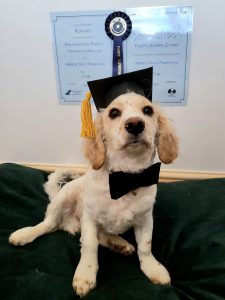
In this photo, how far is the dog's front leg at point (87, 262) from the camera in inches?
37.6

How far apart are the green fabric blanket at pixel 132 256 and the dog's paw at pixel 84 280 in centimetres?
2

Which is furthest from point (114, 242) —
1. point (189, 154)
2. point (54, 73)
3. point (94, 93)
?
point (54, 73)

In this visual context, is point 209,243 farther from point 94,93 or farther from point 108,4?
point 108,4

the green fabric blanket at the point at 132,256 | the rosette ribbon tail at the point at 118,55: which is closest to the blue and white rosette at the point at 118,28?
the rosette ribbon tail at the point at 118,55

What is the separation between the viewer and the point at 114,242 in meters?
1.21

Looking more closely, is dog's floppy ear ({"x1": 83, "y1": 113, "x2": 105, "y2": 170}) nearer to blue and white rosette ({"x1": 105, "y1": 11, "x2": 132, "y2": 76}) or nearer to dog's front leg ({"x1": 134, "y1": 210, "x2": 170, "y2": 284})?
dog's front leg ({"x1": 134, "y1": 210, "x2": 170, "y2": 284})

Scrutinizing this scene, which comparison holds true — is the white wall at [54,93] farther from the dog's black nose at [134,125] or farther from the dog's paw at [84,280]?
the dog's paw at [84,280]

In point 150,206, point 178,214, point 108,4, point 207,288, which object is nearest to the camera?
point 207,288

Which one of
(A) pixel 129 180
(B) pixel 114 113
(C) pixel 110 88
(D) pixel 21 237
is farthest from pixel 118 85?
(D) pixel 21 237

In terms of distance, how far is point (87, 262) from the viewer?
1023mm

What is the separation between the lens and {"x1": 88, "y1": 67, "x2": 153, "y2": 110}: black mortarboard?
111 cm

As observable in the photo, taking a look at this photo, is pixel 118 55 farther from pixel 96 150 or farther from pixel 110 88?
pixel 96 150

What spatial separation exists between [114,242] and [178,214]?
371 millimetres

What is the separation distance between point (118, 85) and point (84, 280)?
2.38ft
